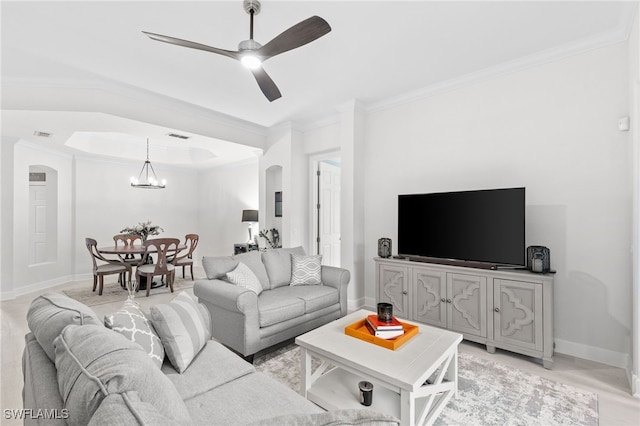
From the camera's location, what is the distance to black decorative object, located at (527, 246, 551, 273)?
8.80 ft

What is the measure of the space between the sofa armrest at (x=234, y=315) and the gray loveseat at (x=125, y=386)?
804 mm

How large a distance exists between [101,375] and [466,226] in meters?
3.15

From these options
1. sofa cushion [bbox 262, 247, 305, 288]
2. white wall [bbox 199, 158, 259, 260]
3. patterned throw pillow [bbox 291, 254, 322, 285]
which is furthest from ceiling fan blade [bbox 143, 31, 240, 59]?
white wall [bbox 199, 158, 259, 260]

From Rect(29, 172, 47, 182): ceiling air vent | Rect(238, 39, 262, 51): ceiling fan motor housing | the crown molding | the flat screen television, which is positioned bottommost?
the flat screen television

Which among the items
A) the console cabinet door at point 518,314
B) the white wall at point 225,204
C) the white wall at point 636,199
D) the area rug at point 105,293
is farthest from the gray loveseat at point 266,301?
the white wall at point 225,204

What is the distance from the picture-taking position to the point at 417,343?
199cm

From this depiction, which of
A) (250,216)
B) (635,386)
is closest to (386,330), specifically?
(635,386)

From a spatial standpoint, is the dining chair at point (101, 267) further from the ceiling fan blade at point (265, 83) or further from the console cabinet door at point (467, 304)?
the console cabinet door at point (467, 304)

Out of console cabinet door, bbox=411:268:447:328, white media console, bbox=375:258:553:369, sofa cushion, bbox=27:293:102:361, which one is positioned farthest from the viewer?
console cabinet door, bbox=411:268:447:328

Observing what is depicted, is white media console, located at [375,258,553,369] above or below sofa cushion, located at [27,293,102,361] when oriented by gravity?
below

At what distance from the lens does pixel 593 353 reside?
270cm

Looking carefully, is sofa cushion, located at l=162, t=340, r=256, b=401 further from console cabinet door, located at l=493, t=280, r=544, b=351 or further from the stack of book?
console cabinet door, located at l=493, t=280, r=544, b=351

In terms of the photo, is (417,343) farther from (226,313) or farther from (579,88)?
(579,88)

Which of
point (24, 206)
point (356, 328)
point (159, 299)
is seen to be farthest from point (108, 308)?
point (356, 328)
